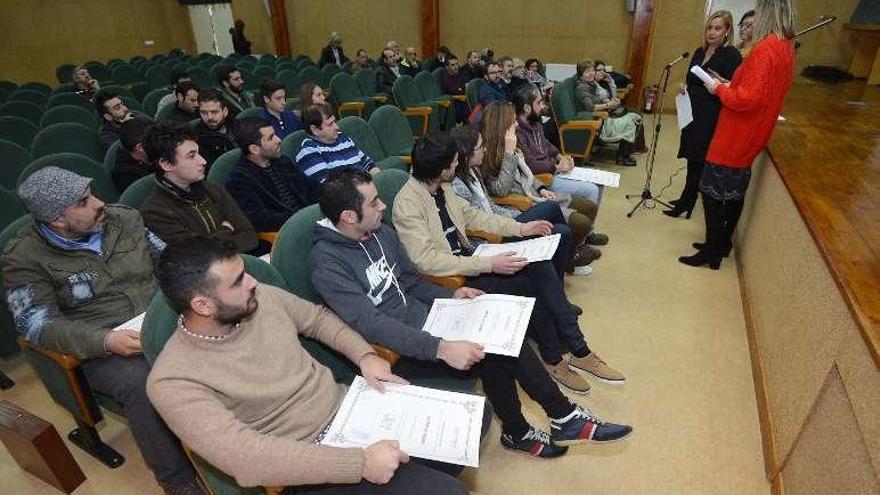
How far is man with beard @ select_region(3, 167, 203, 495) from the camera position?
1.51m

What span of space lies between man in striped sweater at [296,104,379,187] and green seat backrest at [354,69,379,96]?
3383 millimetres

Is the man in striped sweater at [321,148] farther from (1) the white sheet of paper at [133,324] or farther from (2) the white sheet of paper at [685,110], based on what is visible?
(2) the white sheet of paper at [685,110]

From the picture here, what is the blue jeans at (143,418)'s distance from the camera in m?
1.50

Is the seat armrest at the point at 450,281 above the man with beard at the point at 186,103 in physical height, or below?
below

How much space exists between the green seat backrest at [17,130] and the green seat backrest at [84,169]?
5.38 ft

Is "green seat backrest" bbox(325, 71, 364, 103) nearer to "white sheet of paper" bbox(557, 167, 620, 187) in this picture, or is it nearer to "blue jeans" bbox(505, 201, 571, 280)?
"white sheet of paper" bbox(557, 167, 620, 187)

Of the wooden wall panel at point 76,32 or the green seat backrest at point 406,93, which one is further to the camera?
the wooden wall panel at point 76,32

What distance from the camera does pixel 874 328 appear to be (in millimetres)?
1242

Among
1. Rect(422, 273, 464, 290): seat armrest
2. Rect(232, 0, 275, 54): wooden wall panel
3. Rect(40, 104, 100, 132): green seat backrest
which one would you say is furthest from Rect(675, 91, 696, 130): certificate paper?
Rect(232, 0, 275, 54): wooden wall panel

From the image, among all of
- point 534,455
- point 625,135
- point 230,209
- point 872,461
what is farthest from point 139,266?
point 625,135

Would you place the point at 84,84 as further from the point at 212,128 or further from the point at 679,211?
the point at 679,211

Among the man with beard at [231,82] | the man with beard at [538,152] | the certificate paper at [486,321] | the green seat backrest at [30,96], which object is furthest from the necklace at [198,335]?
the green seat backrest at [30,96]

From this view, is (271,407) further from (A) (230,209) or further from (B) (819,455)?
(B) (819,455)

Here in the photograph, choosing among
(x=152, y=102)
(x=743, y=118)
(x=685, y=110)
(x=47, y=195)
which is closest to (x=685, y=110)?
(x=685, y=110)
